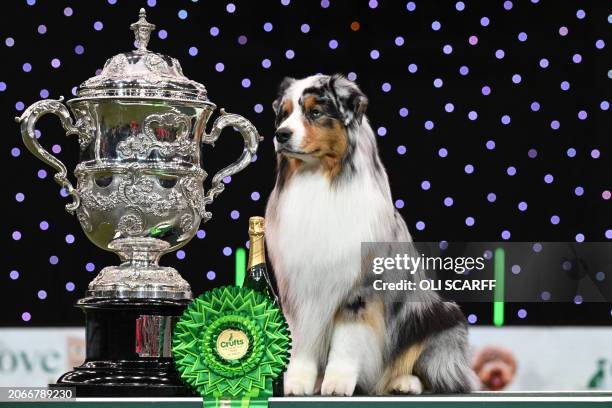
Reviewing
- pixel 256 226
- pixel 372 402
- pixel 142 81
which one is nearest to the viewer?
pixel 372 402

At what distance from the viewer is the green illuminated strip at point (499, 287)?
10.5 feet

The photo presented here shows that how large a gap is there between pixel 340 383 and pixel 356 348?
2.8 inches

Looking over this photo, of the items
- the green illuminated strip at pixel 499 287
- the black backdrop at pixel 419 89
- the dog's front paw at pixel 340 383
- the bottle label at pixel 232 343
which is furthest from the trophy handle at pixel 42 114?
the green illuminated strip at pixel 499 287

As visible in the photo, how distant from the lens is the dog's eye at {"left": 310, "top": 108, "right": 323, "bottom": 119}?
7.50ft

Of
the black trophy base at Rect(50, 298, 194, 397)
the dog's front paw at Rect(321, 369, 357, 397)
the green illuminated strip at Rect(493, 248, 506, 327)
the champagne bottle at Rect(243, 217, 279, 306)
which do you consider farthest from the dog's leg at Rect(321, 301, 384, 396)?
the green illuminated strip at Rect(493, 248, 506, 327)

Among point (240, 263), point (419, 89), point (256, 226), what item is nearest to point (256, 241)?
point (256, 226)

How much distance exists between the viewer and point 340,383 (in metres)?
2.15

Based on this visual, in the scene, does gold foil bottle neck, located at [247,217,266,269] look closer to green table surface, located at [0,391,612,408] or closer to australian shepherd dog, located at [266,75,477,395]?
australian shepherd dog, located at [266,75,477,395]

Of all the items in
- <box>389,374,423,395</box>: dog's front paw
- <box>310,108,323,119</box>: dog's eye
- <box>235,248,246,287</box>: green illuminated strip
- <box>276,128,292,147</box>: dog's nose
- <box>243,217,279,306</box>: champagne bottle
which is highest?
<box>310,108,323,119</box>: dog's eye

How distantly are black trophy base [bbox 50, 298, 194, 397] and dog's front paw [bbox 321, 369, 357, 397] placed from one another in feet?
0.84

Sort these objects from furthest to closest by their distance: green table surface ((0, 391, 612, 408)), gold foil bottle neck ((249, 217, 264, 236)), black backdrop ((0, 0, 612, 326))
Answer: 1. black backdrop ((0, 0, 612, 326))
2. gold foil bottle neck ((249, 217, 264, 236))
3. green table surface ((0, 391, 612, 408))

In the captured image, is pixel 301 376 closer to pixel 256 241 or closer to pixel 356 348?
pixel 356 348

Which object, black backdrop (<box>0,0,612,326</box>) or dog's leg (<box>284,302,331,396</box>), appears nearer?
dog's leg (<box>284,302,331,396</box>)

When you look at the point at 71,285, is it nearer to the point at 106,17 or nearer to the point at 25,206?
the point at 25,206
